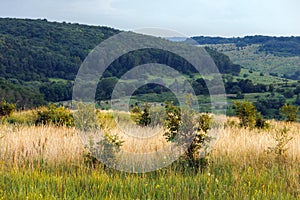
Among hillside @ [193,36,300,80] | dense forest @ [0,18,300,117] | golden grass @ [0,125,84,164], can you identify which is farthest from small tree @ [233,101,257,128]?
hillside @ [193,36,300,80]

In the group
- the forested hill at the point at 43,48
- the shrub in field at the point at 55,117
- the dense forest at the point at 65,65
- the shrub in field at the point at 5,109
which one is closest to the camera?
the shrub in field at the point at 55,117

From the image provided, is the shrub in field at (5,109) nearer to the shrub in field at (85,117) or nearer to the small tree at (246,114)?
the shrub in field at (85,117)

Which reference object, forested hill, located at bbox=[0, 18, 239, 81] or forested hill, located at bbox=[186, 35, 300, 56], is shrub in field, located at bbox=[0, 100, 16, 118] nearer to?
forested hill, located at bbox=[0, 18, 239, 81]

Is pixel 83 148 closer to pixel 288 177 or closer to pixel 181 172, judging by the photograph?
pixel 181 172

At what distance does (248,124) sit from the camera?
479 inches

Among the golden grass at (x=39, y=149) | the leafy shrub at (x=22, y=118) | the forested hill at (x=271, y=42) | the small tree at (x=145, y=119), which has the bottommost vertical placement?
the leafy shrub at (x=22, y=118)

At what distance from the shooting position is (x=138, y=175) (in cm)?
545

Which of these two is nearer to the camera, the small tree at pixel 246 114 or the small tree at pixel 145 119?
the small tree at pixel 145 119

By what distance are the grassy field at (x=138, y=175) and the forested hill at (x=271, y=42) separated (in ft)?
338

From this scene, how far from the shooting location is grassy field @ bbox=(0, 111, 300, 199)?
4523mm

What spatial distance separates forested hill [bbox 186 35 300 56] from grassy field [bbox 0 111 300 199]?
→ 102984 millimetres

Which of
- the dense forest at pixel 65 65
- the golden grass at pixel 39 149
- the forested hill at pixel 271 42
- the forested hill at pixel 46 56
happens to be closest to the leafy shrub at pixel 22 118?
the golden grass at pixel 39 149

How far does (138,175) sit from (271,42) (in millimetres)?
132045

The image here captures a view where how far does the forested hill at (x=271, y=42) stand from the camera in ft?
383
